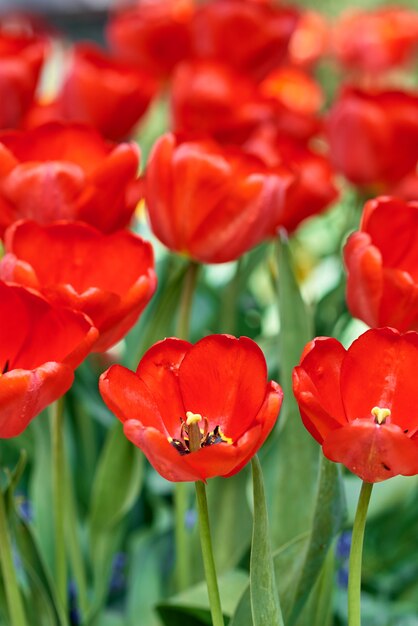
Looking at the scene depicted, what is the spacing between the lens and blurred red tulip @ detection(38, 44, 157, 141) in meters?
0.98

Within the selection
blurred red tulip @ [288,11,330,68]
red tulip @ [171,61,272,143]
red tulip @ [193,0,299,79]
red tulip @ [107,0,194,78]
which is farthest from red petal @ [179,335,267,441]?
blurred red tulip @ [288,11,330,68]

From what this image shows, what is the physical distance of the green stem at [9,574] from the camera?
538 mm

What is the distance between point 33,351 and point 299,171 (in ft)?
1.11

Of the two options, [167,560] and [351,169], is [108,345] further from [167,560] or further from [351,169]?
[351,169]

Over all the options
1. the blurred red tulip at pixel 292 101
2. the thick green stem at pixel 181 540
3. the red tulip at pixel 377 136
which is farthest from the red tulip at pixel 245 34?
the thick green stem at pixel 181 540

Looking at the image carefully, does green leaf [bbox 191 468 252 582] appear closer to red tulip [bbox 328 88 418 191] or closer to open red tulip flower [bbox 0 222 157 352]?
open red tulip flower [bbox 0 222 157 352]

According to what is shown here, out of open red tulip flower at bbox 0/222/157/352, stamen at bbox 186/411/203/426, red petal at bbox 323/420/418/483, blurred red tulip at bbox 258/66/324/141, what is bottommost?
blurred red tulip at bbox 258/66/324/141

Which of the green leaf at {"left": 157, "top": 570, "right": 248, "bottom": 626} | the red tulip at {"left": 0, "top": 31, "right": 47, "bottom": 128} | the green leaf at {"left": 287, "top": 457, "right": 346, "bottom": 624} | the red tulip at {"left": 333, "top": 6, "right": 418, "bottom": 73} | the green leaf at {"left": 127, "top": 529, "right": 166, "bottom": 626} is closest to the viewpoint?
the green leaf at {"left": 287, "top": 457, "right": 346, "bottom": 624}

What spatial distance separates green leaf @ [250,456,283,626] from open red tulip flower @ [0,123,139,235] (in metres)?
0.27

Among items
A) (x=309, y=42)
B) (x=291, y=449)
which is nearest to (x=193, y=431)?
(x=291, y=449)

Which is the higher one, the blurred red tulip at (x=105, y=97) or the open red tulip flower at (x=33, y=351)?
the open red tulip flower at (x=33, y=351)

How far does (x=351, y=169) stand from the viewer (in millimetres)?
959

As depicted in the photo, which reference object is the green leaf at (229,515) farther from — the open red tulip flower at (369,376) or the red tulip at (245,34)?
the red tulip at (245,34)

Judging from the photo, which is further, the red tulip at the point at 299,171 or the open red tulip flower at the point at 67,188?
the red tulip at the point at 299,171
